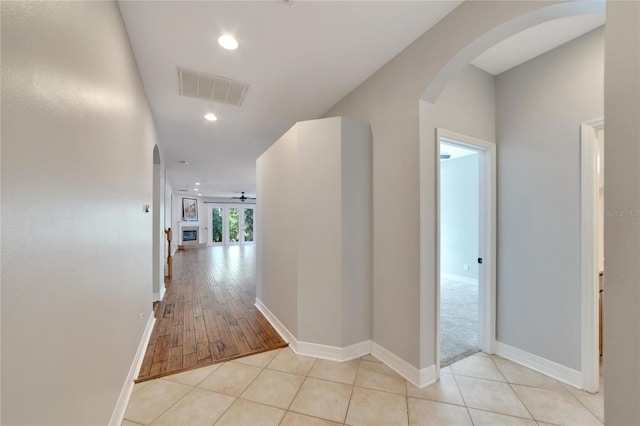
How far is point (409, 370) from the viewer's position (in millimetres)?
2084

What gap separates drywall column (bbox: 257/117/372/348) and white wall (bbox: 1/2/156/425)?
1.45 metres

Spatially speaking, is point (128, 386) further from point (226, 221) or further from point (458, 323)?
point (226, 221)

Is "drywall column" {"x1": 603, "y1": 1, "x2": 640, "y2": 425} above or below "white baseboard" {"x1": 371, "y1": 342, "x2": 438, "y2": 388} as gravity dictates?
above

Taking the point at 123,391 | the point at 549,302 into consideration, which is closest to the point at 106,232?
the point at 123,391

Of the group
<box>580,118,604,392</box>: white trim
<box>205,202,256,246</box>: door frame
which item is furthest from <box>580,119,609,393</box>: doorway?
<box>205,202,256,246</box>: door frame

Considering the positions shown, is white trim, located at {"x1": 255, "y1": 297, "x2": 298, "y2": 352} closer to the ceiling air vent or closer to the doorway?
the doorway

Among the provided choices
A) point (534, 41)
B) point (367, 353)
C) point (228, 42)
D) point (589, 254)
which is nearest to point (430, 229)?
point (589, 254)

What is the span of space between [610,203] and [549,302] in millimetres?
1600

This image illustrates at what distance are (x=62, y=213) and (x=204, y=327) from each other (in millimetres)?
2620

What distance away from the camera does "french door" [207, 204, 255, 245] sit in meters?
13.3

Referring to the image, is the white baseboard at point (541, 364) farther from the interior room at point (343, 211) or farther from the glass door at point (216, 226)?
the glass door at point (216, 226)

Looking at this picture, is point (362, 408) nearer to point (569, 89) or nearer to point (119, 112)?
point (119, 112)

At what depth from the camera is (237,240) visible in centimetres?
1385

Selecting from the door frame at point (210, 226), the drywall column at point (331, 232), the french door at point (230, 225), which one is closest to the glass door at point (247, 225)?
the french door at point (230, 225)
